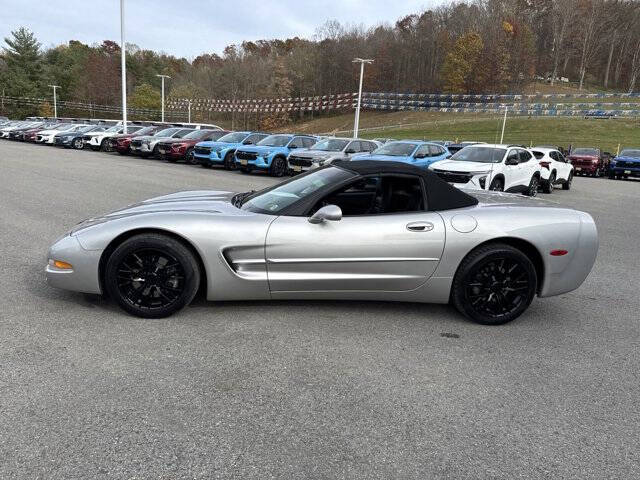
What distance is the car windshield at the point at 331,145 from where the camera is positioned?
56.2 ft

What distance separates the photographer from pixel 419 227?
13.6 feet

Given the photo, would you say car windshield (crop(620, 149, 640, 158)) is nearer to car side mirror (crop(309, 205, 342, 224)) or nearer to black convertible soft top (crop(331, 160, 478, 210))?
black convertible soft top (crop(331, 160, 478, 210))

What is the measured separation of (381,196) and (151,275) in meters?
2.03

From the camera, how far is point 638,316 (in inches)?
184

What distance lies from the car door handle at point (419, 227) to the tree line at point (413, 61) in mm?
78708

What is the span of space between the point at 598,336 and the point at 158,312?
3.62 m

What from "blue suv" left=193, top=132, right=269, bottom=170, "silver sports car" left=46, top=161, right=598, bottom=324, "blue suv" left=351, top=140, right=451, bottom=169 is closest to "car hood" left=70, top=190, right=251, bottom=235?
"silver sports car" left=46, top=161, right=598, bottom=324

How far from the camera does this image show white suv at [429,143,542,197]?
42.6 ft

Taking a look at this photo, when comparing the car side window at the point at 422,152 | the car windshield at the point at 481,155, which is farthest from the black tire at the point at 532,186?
the car side window at the point at 422,152

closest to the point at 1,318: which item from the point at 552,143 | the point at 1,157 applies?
the point at 1,157

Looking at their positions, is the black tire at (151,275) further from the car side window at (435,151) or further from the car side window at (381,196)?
the car side window at (435,151)

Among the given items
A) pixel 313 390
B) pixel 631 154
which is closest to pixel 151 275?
pixel 313 390

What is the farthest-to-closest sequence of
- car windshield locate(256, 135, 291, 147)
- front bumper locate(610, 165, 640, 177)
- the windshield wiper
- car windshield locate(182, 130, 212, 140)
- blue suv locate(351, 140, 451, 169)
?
front bumper locate(610, 165, 640, 177)
car windshield locate(182, 130, 212, 140)
car windshield locate(256, 135, 291, 147)
blue suv locate(351, 140, 451, 169)
the windshield wiper

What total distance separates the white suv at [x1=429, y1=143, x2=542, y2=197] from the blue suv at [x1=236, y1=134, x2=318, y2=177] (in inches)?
218
